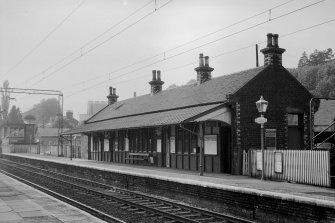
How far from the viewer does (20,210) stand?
11.8 meters

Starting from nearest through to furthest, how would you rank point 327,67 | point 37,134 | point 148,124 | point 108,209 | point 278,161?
point 108,209, point 278,161, point 148,124, point 327,67, point 37,134

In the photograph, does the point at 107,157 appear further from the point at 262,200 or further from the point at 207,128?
the point at 262,200

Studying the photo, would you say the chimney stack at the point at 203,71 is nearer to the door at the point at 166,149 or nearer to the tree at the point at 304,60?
the door at the point at 166,149

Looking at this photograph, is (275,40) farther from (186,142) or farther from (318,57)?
(318,57)

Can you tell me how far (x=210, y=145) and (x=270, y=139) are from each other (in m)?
2.77

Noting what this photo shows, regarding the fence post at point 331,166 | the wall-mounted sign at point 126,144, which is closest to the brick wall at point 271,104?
the fence post at point 331,166

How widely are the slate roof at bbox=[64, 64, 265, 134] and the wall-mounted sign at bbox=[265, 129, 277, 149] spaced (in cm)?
253

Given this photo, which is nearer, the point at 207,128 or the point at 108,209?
the point at 108,209

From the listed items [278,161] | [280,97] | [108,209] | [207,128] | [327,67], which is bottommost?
[108,209]

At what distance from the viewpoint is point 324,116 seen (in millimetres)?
30172

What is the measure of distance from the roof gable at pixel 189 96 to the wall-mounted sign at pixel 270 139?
2.52 m

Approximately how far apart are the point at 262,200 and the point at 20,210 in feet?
21.6

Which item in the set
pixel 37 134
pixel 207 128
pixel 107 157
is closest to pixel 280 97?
pixel 207 128

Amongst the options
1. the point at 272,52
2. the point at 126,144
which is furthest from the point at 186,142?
the point at 126,144
